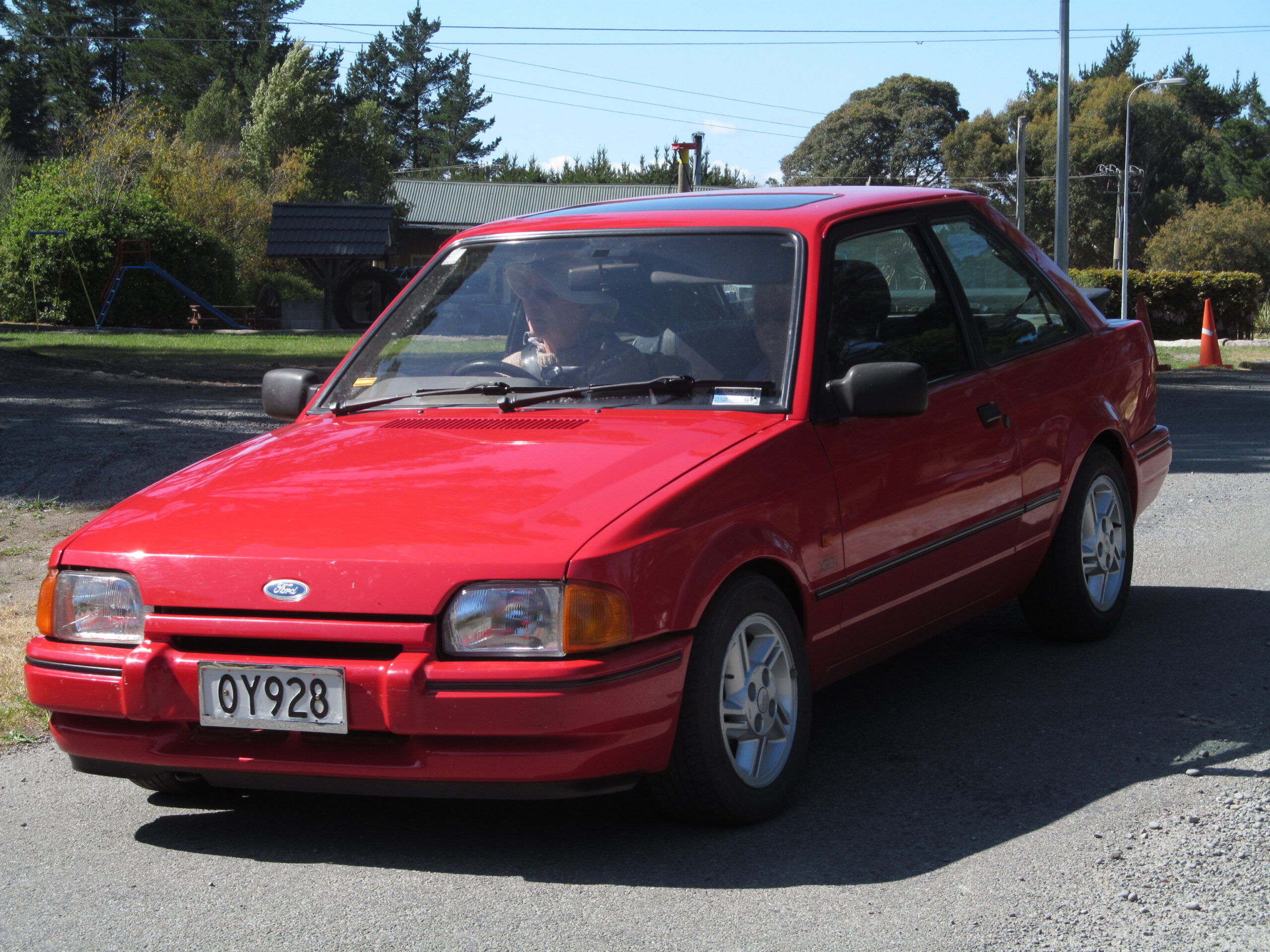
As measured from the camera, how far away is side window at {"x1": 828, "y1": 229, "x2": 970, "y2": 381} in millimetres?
4434

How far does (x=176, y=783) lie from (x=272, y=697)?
2.59ft

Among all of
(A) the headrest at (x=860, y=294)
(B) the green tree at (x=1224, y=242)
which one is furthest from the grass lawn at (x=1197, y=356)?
(B) the green tree at (x=1224, y=242)

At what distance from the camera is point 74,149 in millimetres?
47531

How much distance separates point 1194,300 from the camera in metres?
33.7

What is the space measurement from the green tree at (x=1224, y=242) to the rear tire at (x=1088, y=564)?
56300 mm

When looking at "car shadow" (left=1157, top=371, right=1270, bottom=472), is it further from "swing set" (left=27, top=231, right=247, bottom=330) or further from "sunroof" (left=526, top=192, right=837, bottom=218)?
"swing set" (left=27, top=231, right=247, bottom=330)

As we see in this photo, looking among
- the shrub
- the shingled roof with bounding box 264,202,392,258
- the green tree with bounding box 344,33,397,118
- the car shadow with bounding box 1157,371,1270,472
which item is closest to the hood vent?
the car shadow with bounding box 1157,371,1270,472

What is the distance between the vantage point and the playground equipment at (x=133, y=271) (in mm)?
31797

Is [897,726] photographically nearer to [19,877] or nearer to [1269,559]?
[19,877]

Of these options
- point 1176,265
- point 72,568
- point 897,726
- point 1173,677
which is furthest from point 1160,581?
point 1176,265

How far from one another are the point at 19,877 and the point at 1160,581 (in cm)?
521

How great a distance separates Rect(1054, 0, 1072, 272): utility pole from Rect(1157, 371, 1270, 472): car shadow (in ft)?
9.31

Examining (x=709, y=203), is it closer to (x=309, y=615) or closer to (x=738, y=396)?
(x=738, y=396)

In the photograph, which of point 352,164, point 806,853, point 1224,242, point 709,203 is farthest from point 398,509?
point 1224,242
